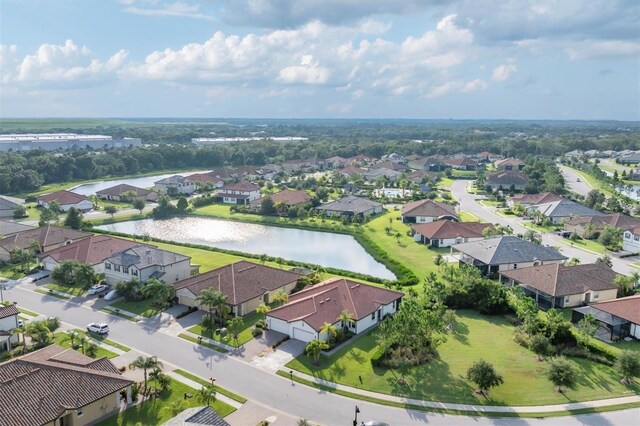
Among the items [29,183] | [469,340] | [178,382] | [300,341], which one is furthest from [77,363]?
[29,183]

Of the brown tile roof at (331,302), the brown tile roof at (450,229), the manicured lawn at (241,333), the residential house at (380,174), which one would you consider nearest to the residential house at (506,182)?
the residential house at (380,174)

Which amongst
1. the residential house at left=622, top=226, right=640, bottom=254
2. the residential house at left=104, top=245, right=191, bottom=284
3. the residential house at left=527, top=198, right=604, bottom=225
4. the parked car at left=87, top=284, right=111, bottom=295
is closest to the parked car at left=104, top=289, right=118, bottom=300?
the parked car at left=87, top=284, right=111, bottom=295

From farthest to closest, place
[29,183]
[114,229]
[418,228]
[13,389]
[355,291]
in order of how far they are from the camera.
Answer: [29,183]
[114,229]
[418,228]
[355,291]
[13,389]

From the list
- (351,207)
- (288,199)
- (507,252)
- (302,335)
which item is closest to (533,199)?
(351,207)

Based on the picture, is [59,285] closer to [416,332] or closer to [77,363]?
[77,363]

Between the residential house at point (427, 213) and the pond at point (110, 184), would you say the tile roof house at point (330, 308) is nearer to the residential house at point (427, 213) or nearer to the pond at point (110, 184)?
the residential house at point (427, 213)

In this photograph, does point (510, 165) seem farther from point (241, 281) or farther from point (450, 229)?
point (241, 281)

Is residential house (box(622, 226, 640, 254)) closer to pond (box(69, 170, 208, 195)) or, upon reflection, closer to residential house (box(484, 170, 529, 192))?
residential house (box(484, 170, 529, 192))
